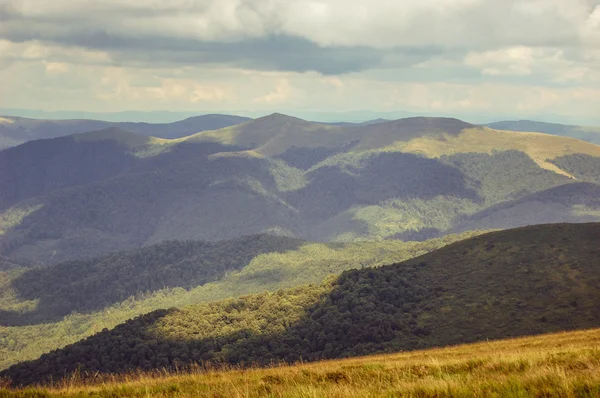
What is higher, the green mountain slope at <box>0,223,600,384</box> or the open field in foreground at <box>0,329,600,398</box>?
the open field in foreground at <box>0,329,600,398</box>

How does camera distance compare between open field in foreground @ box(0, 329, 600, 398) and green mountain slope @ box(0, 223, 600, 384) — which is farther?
green mountain slope @ box(0, 223, 600, 384)

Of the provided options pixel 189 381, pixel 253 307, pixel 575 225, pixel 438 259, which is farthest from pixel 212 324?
pixel 189 381

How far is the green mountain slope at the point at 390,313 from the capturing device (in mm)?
100312

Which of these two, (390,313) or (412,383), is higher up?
(412,383)

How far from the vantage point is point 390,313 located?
11956 centimetres

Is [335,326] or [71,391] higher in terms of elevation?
[71,391]

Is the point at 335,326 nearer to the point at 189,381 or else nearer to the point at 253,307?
the point at 253,307

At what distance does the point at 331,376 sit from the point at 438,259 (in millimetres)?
124696

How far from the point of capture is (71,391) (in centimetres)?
2519

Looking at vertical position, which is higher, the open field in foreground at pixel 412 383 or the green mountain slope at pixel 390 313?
the open field in foreground at pixel 412 383

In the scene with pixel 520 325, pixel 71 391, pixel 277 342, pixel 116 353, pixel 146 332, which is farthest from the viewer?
pixel 146 332

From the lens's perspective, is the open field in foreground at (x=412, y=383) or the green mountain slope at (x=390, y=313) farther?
the green mountain slope at (x=390, y=313)

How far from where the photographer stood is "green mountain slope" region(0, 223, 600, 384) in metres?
100

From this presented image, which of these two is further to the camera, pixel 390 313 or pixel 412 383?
pixel 390 313
